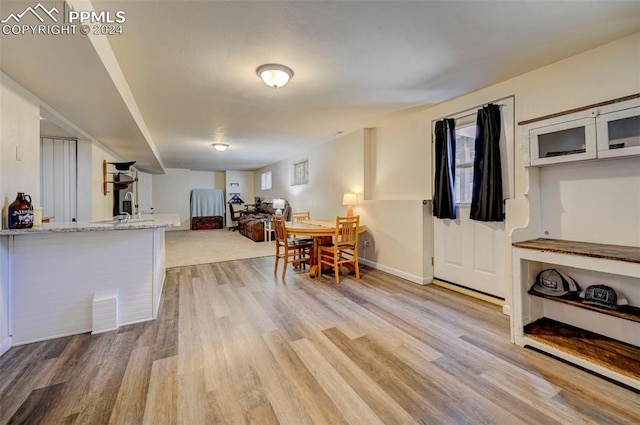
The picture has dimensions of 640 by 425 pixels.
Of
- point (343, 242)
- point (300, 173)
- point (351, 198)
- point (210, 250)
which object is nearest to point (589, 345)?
point (343, 242)

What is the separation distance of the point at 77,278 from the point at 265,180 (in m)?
7.62

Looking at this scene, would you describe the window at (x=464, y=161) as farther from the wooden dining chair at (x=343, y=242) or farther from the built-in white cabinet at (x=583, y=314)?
the wooden dining chair at (x=343, y=242)

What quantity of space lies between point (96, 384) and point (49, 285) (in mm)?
1150

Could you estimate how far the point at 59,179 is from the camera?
3.71 m

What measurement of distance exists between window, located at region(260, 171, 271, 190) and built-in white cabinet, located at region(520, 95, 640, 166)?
784cm

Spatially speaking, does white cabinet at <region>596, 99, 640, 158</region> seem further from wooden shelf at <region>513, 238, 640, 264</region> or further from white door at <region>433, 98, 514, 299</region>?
white door at <region>433, 98, 514, 299</region>

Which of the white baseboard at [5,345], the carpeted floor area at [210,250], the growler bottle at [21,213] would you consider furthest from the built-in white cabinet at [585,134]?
the carpeted floor area at [210,250]

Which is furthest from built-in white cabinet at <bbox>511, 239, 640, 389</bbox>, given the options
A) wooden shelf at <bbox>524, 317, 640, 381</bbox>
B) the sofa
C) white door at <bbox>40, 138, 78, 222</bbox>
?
the sofa

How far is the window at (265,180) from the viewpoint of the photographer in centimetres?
929

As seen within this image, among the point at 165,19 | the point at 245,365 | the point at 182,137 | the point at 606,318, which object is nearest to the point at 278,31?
the point at 165,19

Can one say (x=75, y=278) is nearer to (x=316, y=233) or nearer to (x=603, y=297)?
(x=316, y=233)

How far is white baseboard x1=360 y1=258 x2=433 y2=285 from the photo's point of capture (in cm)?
355

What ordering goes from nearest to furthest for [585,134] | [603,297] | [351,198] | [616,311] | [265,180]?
[616,311]
[603,297]
[585,134]
[351,198]
[265,180]

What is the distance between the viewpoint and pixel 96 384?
1634mm
